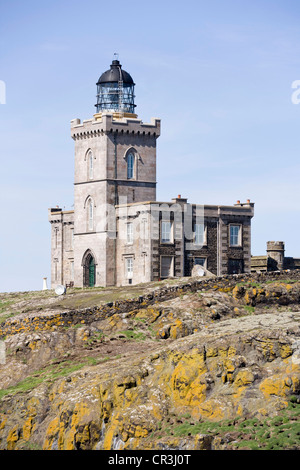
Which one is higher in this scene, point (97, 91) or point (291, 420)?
point (97, 91)

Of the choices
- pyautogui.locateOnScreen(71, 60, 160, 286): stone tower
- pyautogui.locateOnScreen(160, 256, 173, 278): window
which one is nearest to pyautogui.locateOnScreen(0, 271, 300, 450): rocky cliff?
pyautogui.locateOnScreen(160, 256, 173, 278): window

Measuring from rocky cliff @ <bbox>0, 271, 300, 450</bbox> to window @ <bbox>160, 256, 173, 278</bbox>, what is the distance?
15379mm

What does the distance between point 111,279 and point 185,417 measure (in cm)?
3519

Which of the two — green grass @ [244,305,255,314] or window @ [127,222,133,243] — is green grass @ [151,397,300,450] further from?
window @ [127,222,133,243]

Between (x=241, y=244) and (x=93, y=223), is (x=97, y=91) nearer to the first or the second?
(x=93, y=223)

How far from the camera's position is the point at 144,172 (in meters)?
67.5

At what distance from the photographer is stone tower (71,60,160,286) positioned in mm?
65750

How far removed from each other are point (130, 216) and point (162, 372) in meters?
31.2

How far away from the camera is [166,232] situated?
62.6 m

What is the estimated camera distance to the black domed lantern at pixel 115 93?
225 feet

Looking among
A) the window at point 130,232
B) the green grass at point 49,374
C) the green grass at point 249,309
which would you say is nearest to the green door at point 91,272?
the window at point 130,232

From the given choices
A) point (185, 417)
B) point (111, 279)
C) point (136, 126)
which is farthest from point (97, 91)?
point (185, 417)

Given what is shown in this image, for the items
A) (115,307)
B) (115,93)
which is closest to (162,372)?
(115,307)

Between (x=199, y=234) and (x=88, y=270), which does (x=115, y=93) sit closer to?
(x=199, y=234)
